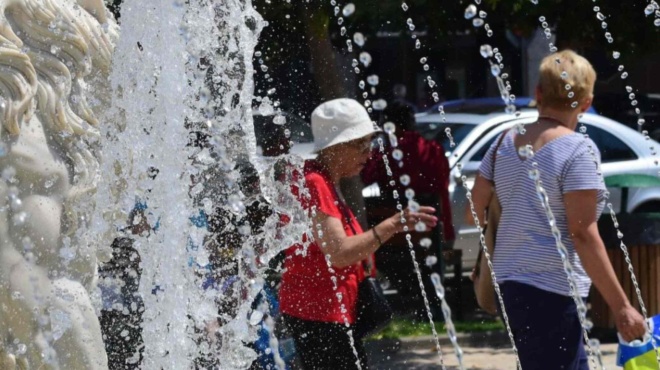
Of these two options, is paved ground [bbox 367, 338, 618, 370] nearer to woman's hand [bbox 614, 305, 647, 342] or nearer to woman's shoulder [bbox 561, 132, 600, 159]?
woman's hand [bbox 614, 305, 647, 342]

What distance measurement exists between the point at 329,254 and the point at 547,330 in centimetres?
83

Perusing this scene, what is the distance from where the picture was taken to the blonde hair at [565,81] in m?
4.52

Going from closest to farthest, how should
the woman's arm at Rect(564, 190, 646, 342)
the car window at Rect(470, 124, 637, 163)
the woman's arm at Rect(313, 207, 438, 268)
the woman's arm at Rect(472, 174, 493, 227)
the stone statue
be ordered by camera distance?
the stone statue, the woman's arm at Rect(564, 190, 646, 342), the woman's arm at Rect(313, 207, 438, 268), the woman's arm at Rect(472, 174, 493, 227), the car window at Rect(470, 124, 637, 163)

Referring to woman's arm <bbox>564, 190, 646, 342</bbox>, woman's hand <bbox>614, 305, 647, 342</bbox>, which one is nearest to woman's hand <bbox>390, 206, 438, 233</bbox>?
woman's arm <bbox>564, 190, 646, 342</bbox>

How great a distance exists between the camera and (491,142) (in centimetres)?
1159

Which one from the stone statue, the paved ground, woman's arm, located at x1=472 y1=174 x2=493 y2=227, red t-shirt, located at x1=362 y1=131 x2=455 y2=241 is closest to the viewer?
the stone statue

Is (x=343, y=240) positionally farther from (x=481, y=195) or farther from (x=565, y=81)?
(x=565, y=81)

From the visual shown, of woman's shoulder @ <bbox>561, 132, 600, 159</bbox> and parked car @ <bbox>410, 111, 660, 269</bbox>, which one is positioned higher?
woman's shoulder @ <bbox>561, 132, 600, 159</bbox>

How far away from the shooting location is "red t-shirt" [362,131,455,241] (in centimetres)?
941

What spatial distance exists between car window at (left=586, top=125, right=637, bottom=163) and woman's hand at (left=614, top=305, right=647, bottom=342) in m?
7.89

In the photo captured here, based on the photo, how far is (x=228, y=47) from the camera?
15.4 feet

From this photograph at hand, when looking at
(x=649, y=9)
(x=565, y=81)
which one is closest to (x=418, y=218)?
(x=565, y=81)

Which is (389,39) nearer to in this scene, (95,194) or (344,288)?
(344,288)

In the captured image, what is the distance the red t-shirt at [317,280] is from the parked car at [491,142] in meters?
6.41
